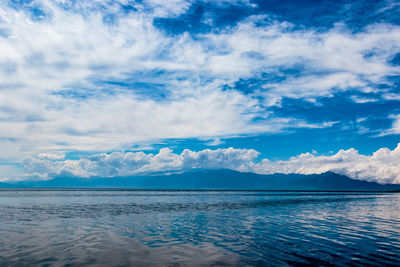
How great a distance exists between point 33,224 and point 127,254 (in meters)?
21.2

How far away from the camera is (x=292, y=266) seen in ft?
57.6

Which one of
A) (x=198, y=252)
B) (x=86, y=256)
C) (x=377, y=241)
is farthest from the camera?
(x=377, y=241)

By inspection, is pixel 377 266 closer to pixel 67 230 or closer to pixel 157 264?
pixel 157 264

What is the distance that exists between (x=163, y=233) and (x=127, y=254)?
29.9 feet

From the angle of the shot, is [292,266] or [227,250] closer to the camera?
[292,266]

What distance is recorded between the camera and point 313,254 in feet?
68.3

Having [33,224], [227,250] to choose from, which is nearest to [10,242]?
[33,224]

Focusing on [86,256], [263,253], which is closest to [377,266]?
[263,253]

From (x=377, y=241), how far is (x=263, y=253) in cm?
1412

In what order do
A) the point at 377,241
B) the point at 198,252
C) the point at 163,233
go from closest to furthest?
the point at 198,252 → the point at 377,241 → the point at 163,233

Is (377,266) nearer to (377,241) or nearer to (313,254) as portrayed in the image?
(313,254)

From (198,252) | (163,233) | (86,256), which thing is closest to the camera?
(86,256)

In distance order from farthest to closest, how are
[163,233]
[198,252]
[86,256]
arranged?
[163,233]
[198,252]
[86,256]

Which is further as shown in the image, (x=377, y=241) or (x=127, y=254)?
(x=377, y=241)
